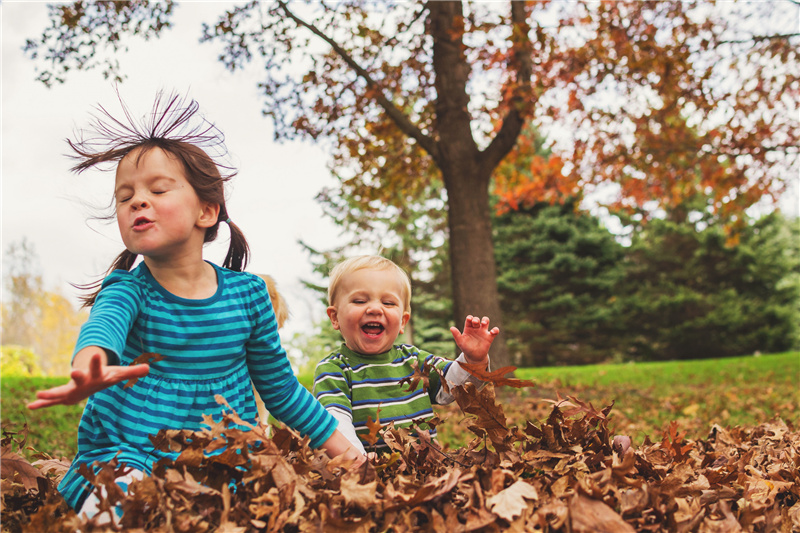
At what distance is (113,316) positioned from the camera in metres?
1.56

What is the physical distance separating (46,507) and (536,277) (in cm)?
2221

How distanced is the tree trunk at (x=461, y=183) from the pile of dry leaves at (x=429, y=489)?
4.68m

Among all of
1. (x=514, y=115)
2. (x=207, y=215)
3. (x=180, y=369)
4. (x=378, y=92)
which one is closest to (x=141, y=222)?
(x=207, y=215)

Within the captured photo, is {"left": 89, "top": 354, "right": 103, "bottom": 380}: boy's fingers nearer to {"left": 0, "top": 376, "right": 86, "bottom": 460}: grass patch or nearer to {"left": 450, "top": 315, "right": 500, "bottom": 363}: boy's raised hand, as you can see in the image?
{"left": 450, "top": 315, "right": 500, "bottom": 363}: boy's raised hand

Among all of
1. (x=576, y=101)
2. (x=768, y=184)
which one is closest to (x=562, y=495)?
(x=576, y=101)

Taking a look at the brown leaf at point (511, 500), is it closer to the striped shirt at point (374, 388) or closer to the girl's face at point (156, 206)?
the striped shirt at point (374, 388)

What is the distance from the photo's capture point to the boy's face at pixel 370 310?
256cm

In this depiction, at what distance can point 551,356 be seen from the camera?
2358 cm

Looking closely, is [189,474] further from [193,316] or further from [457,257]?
[457,257]

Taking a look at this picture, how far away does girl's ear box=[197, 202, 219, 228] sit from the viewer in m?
1.93

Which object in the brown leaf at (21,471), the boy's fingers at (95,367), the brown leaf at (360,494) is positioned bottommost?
Answer: the brown leaf at (360,494)

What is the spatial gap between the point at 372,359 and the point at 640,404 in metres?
5.81

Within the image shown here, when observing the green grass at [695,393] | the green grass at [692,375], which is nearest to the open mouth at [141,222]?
the green grass at [695,393]

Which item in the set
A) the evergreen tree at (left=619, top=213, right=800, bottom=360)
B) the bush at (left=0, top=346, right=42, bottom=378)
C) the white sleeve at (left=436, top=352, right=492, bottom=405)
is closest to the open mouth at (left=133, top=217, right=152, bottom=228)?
the white sleeve at (left=436, top=352, right=492, bottom=405)
